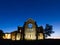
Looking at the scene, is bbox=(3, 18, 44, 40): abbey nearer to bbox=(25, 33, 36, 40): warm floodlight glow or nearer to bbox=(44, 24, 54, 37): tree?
bbox=(25, 33, 36, 40): warm floodlight glow

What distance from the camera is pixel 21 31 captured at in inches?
2333

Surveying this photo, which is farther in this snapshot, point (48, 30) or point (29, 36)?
point (48, 30)

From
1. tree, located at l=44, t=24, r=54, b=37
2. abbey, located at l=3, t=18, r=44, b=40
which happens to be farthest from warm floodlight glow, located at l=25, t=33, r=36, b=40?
tree, located at l=44, t=24, r=54, b=37

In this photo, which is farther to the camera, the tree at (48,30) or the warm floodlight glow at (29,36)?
the tree at (48,30)

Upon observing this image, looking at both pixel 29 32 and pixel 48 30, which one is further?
pixel 48 30

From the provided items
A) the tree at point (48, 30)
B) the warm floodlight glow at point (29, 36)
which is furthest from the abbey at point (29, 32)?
the tree at point (48, 30)

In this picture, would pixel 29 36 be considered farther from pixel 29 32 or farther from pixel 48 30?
pixel 48 30

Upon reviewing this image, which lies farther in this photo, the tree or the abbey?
the tree

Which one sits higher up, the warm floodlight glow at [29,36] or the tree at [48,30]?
the tree at [48,30]

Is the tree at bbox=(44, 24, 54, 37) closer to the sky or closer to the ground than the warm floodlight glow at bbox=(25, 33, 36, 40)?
closer to the sky

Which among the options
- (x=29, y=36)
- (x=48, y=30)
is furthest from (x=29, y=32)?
(x=48, y=30)

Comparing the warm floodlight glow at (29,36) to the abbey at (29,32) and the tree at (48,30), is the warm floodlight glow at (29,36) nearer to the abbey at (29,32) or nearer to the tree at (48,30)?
the abbey at (29,32)
